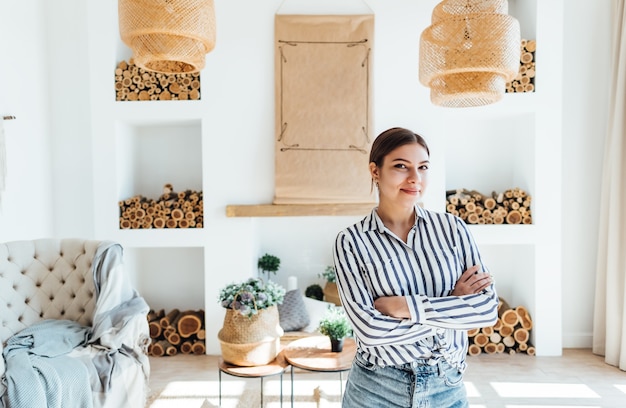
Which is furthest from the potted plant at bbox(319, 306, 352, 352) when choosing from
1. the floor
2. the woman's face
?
the woman's face

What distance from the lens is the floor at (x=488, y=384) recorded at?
3160 mm

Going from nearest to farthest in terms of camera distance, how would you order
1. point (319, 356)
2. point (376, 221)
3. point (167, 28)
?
point (376, 221) → point (167, 28) → point (319, 356)

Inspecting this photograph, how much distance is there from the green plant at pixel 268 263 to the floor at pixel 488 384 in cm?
87

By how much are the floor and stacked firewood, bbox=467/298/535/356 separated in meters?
0.09

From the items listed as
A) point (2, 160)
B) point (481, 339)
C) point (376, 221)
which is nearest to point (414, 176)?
point (376, 221)

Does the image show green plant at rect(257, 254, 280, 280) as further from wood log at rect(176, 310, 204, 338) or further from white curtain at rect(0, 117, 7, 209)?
white curtain at rect(0, 117, 7, 209)

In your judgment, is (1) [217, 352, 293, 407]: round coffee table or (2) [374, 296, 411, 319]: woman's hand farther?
(1) [217, 352, 293, 407]: round coffee table

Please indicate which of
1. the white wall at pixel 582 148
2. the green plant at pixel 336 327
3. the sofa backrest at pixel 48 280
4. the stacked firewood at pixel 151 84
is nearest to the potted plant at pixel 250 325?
the green plant at pixel 336 327

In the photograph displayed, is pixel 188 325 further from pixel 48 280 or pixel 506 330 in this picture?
pixel 506 330

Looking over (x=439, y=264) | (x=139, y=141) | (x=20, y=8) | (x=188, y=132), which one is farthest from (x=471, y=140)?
(x=20, y=8)

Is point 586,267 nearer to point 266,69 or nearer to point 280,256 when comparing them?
point 280,256

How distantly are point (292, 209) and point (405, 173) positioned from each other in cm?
260

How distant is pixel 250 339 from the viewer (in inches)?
101

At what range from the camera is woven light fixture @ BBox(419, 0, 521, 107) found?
2.32 meters
